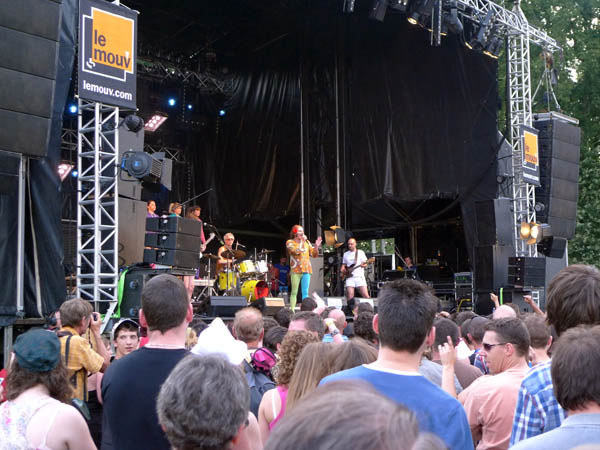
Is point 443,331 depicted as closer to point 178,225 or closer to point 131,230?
point 178,225

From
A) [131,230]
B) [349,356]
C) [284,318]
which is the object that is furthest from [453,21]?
[349,356]

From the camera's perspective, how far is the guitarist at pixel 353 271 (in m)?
14.1

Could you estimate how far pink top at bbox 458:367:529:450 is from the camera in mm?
3047

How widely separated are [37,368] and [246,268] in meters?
11.2

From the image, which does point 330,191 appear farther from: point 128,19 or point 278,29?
point 128,19

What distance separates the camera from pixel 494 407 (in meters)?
3.07

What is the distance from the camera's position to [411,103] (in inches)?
634

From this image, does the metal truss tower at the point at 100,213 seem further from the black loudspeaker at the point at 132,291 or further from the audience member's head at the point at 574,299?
the audience member's head at the point at 574,299

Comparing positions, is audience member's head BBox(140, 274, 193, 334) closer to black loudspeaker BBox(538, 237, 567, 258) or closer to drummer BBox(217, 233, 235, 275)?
drummer BBox(217, 233, 235, 275)

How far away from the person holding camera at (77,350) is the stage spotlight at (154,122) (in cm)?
1368

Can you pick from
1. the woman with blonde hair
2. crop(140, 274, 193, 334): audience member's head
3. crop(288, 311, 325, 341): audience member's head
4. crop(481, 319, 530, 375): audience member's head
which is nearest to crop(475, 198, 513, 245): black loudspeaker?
crop(288, 311, 325, 341): audience member's head

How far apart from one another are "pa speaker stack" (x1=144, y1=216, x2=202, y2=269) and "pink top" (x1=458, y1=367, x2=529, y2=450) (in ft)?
22.5

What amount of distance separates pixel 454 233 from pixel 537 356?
598 inches

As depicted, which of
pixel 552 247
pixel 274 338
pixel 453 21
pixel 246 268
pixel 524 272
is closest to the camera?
pixel 274 338
